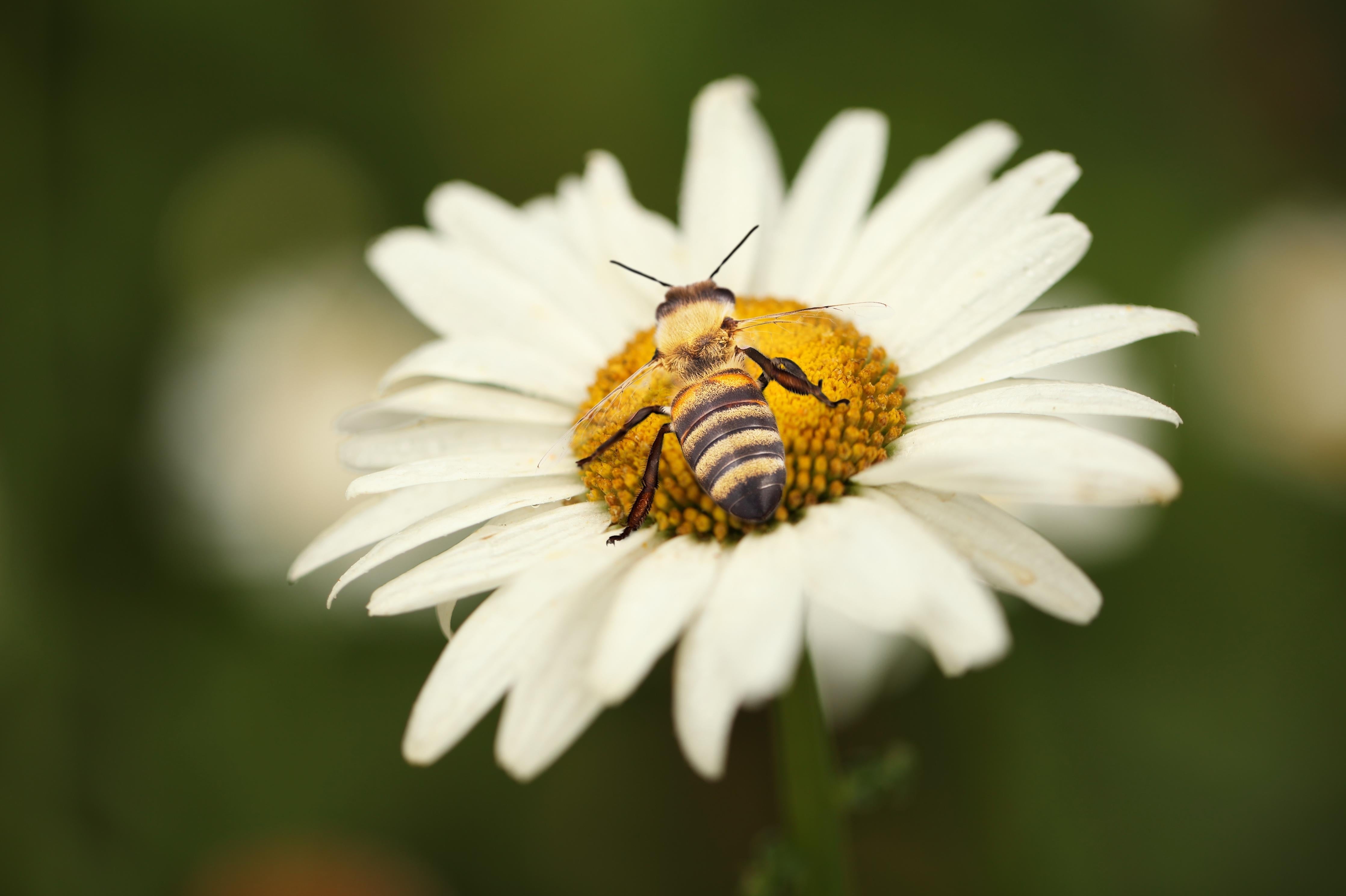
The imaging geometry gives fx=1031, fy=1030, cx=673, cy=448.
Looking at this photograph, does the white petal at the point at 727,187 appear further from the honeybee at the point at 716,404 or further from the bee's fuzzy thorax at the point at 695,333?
the bee's fuzzy thorax at the point at 695,333

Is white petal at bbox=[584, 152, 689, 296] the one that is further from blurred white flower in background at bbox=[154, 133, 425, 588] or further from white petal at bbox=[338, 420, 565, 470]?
blurred white flower in background at bbox=[154, 133, 425, 588]

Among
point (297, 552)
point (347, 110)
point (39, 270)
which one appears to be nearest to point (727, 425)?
point (297, 552)

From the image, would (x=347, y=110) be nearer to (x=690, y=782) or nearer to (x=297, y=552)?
(x=297, y=552)

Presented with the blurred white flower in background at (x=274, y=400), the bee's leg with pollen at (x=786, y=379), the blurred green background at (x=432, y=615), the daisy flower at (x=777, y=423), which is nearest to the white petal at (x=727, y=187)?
the daisy flower at (x=777, y=423)

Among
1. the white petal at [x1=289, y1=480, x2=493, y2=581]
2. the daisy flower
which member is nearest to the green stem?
the daisy flower

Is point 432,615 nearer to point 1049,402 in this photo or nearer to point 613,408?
point 613,408

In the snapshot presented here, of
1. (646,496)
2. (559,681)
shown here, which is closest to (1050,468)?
(646,496)
